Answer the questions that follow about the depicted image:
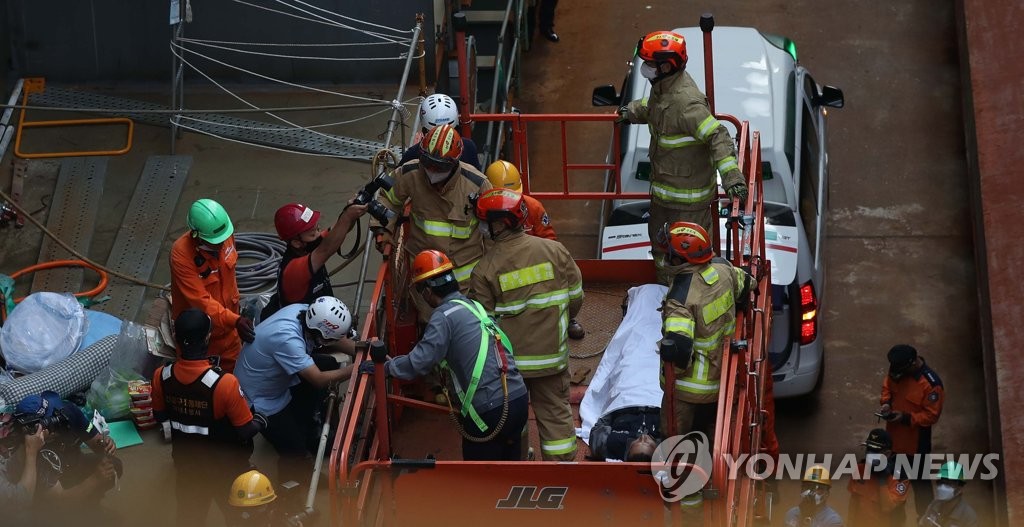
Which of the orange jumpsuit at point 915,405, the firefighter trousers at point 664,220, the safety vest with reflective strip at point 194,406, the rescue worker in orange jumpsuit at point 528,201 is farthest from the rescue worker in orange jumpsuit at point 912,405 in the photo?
the safety vest with reflective strip at point 194,406

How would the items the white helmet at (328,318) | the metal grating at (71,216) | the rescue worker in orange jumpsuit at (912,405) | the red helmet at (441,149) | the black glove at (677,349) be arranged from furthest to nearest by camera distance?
the metal grating at (71,216) < the rescue worker in orange jumpsuit at (912,405) < the red helmet at (441,149) < the white helmet at (328,318) < the black glove at (677,349)

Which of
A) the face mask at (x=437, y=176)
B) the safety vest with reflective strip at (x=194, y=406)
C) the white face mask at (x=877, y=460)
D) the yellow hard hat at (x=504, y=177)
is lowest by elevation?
the white face mask at (x=877, y=460)

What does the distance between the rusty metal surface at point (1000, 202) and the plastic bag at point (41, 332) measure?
253 inches

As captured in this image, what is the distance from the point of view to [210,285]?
28.4 ft

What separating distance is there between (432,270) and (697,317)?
1440 mm

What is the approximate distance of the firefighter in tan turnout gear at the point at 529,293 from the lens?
25.3 ft

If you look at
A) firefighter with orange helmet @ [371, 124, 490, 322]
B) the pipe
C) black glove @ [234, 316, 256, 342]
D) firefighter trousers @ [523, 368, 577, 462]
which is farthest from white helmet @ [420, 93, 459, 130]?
firefighter trousers @ [523, 368, 577, 462]

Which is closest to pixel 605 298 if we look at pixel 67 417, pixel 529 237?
pixel 529 237

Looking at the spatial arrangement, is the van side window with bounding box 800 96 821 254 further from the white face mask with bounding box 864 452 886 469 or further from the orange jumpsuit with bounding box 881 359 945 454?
the white face mask with bounding box 864 452 886 469

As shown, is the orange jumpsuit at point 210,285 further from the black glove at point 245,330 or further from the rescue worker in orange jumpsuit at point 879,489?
the rescue worker in orange jumpsuit at point 879,489

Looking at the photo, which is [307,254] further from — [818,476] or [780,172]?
[780,172]

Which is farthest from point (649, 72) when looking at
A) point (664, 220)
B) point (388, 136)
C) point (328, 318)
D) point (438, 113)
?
point (328, 318)

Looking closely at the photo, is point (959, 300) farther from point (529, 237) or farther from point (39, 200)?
point (39, 200)

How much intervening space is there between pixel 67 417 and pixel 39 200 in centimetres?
433
